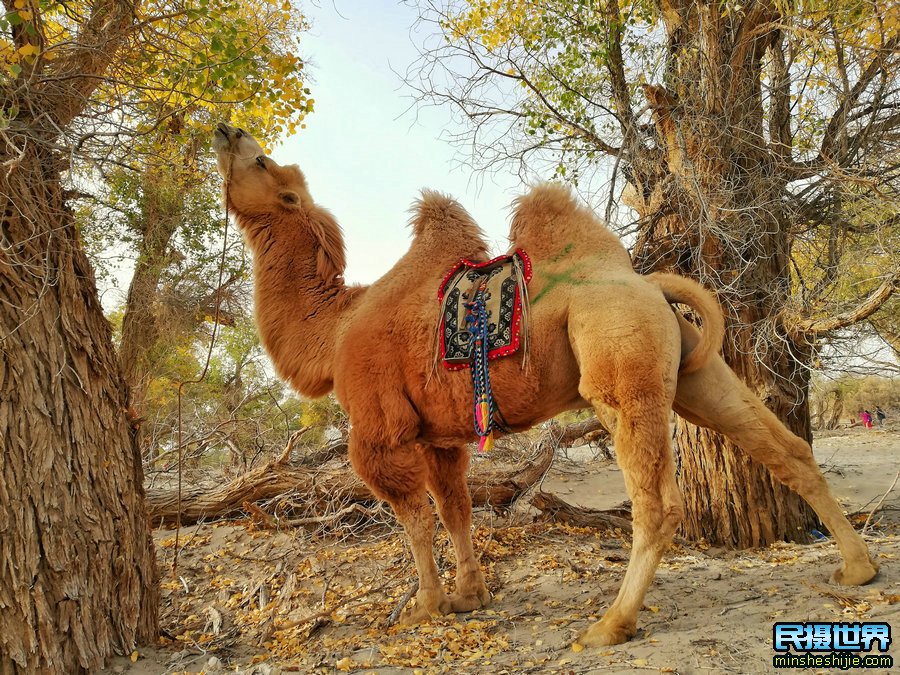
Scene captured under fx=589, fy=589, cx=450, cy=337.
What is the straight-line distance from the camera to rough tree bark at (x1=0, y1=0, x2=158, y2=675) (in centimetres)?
273

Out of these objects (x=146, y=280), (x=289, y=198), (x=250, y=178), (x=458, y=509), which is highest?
(x=146, y=280)

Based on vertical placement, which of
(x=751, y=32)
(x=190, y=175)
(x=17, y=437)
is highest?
(x=751, y=32)

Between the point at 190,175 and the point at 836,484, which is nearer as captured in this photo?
the point at 190,175

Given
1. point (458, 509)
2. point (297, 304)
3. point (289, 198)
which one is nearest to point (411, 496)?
point (458, 509)

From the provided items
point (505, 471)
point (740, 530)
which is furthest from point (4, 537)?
point (740, 530)

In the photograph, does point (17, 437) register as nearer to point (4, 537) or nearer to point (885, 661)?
point (4, 537)

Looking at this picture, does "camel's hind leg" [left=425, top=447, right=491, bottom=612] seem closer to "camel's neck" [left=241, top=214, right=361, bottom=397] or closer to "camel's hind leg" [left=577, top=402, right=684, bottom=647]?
"camel's neck" [left=241, top=214, right=361, bottom=397]

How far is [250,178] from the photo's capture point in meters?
4.25

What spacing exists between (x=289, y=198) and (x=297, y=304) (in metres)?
0.82

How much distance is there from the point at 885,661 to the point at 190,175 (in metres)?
4.58

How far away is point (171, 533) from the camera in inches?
222

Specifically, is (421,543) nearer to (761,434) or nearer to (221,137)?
(761,434)

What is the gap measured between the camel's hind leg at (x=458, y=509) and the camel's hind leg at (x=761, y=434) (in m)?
1.57

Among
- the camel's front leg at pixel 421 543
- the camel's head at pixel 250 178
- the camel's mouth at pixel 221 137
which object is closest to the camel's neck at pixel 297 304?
the camel's head at pixel 250 178
